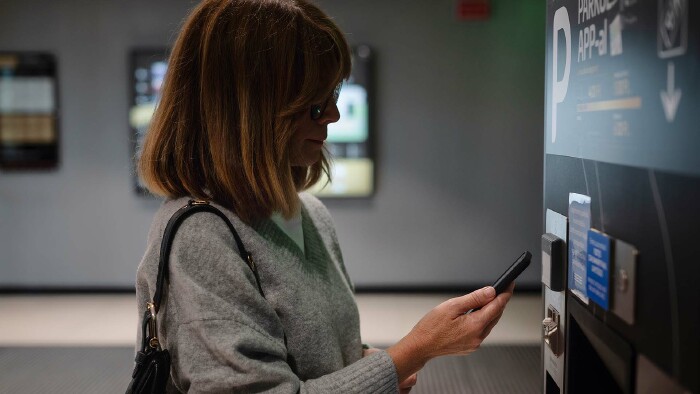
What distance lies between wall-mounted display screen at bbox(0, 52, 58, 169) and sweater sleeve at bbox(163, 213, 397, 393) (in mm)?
4900

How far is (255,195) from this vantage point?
115cm

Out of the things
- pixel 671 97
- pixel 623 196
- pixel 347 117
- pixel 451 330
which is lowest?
pixel 451 330

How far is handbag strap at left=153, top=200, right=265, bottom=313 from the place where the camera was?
3.54 feet

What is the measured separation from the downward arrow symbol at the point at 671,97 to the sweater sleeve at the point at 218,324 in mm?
650

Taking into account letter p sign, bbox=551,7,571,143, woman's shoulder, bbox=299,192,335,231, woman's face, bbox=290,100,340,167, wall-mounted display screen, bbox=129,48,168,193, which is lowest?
woman's shoulder, bbox=299,192,335,231

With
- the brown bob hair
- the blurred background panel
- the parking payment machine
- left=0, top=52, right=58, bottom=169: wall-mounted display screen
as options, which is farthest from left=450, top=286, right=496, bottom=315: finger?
left=0, top=52, right=58, bottom=169: wall-mounted display screen

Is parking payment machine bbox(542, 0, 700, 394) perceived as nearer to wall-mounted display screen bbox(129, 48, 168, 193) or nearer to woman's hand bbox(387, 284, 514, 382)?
woman's hand bbox(387, 284, 514, 382)

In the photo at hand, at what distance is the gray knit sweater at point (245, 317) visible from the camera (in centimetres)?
104

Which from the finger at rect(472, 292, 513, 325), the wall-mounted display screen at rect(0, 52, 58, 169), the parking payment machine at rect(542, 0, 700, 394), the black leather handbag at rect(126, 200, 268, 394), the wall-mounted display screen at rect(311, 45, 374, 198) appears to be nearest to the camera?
the parking payment machine at rect(542, 0, 700, 394)

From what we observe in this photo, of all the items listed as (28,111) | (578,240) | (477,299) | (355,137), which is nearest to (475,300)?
(477,299)

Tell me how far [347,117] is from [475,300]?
4202 mm

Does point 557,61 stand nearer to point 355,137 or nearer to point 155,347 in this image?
point 155,347

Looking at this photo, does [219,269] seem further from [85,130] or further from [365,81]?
[85,130]

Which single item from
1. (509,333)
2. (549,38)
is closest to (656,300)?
(549,38)
